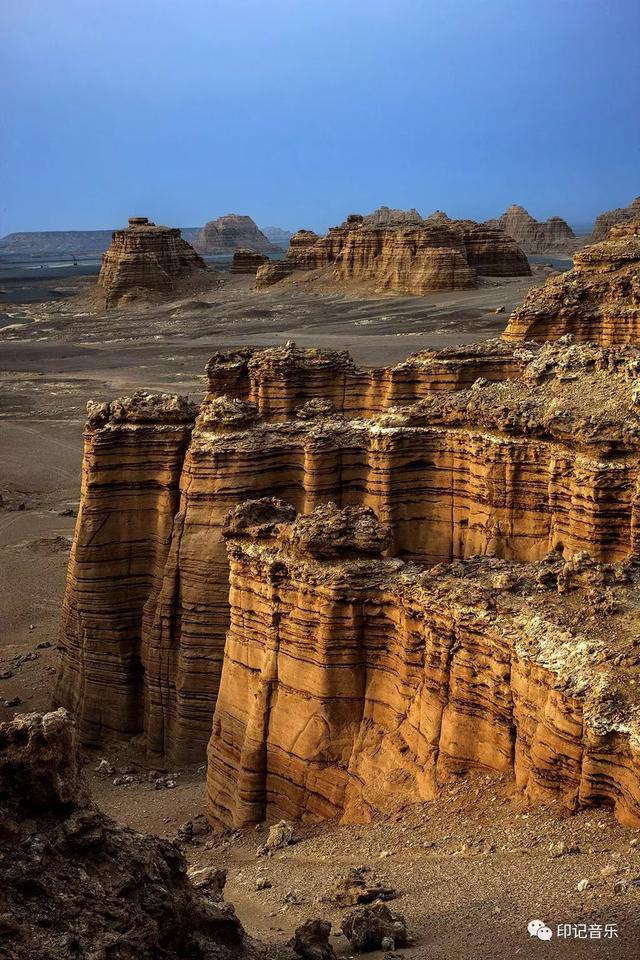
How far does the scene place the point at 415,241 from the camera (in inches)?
3875

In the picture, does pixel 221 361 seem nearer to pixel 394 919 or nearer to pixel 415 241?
pixel 394 919

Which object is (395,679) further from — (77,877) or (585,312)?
(585,312)

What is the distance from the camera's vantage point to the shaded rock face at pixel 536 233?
537 feet

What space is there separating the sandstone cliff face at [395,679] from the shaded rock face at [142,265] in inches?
4054

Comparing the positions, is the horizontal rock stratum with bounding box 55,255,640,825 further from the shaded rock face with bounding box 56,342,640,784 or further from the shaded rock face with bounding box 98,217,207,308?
the shaded rock face with bounding box 98,217,207,308

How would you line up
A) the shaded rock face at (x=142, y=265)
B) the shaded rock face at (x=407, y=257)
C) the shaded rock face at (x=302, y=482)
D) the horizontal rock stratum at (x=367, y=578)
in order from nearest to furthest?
the horizontal rock stratum at (x=367, y=578)
the shaded rock face at (x=302, y=482)
the shaded rock face at (x=407, y=257)
the shaded rock face at (x=142, y=265)

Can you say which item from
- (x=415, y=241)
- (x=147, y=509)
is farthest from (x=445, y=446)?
(x=415, y=241)

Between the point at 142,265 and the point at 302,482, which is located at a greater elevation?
the point at 142,265

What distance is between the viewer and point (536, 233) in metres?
166

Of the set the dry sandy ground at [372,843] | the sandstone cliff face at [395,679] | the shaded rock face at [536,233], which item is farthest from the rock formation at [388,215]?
the sandstone cliff face at [395,679]

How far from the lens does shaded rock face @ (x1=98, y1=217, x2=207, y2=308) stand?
115 m

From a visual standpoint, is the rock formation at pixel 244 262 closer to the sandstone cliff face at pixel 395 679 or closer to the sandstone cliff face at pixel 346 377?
the sandstone cliff face at pixel 346 377

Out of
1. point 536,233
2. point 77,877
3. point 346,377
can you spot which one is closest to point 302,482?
point 346,377

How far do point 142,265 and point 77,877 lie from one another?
11123 centimetres
